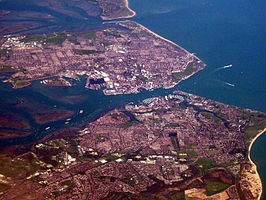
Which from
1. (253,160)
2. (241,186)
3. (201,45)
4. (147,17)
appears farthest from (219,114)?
(147,17)

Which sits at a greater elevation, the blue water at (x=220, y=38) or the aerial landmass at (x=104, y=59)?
the blue water at (x=220, y=38)

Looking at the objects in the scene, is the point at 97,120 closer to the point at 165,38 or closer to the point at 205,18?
the point at 165,38

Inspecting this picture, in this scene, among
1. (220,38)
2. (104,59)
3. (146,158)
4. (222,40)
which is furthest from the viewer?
(220,38)

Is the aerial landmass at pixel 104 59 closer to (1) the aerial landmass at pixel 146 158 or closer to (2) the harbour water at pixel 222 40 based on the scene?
(2) the harbour water at pixel 222 40

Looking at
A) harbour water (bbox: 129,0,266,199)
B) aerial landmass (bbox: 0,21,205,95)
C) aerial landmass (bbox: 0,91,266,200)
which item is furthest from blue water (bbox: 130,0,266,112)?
aerial landmass (bbox: 0,91,266,200)

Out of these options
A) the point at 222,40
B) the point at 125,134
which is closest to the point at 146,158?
the point at 125,134

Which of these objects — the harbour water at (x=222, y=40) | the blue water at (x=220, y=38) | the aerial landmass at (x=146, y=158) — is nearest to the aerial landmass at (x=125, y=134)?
the aerial landmass at (x=146, y=158)

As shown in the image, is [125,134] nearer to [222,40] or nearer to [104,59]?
[104,59]

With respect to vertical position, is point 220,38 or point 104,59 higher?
point 220,38

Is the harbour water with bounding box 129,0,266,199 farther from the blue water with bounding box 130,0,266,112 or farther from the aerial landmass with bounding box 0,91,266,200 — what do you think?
the aerial landmass with bounding box 0,91,266,200
